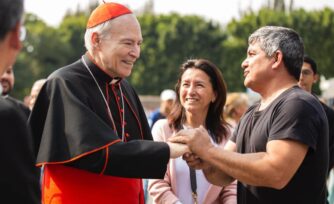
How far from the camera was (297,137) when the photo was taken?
3.66m

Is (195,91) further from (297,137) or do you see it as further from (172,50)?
(172,50)

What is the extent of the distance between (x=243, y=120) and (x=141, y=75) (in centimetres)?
6283

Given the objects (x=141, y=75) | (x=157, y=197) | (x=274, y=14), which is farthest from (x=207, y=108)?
(x=141, y=75)

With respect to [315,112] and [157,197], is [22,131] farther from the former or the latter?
[157,197]

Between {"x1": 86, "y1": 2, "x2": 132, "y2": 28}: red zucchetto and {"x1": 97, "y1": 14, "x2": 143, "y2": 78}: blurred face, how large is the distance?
4 centimetres

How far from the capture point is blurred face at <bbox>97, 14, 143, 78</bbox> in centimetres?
395

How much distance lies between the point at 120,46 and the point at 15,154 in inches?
70.9

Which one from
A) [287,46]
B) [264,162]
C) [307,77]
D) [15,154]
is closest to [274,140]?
[264,162]

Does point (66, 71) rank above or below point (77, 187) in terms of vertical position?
above

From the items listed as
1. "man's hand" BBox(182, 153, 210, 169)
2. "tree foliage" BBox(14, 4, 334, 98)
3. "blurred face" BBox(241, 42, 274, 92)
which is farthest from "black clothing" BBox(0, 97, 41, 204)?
"tree foliage" BBox(14, 4, 334, 98)

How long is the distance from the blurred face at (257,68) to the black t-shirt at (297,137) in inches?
8.5

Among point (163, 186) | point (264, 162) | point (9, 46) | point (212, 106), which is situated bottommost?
point (163, 186)

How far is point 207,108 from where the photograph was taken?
221 inches

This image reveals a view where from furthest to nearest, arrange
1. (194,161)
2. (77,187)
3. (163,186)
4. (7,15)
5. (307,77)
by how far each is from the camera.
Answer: (307,77) → (163,186) → (194,161) → (77,187) → (7,15)
